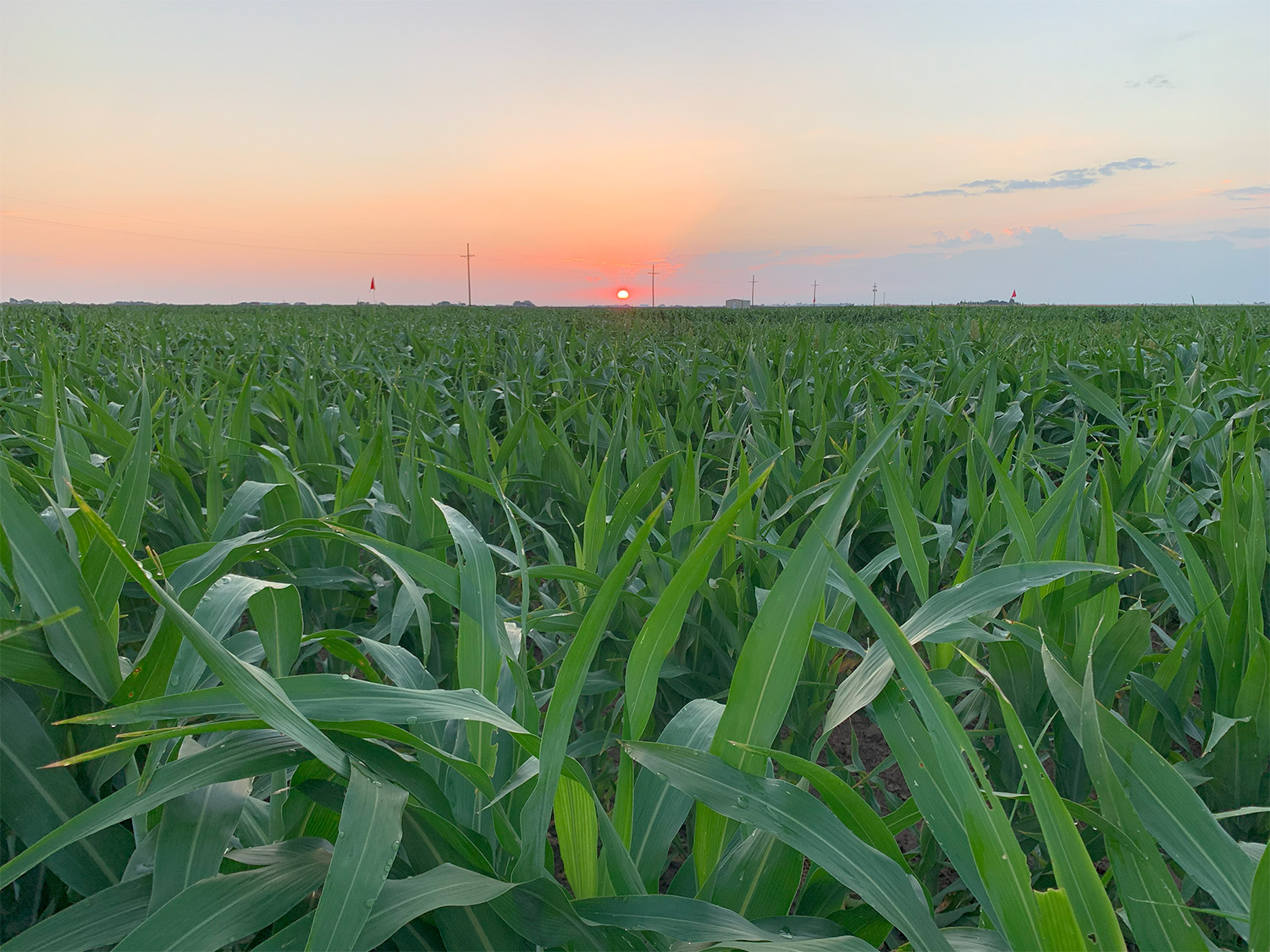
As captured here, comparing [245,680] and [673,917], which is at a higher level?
[245,680]

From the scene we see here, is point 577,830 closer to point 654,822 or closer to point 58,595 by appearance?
Result: point 654,822

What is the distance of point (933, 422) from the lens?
2377 millimetres

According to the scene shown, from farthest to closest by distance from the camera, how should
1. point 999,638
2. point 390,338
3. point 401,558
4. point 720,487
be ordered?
1. point 390,338
2. point 720,487
3. point 999,638
4. point 401,558

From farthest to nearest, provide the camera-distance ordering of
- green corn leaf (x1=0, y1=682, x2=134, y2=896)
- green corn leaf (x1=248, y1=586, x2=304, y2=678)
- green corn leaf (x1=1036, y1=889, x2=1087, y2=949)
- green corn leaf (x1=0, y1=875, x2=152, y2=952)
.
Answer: green corn leaf (x1=248, y1=586, x2=304, y2=678)
green corn leaf (x1=0, y1=682, x2=134, y2=896)
green corn leaf (x1=0, y1=875, x2=152, y2=952)
green corn leaf (x1=1036, y1=889, x2=1087, y2=949)

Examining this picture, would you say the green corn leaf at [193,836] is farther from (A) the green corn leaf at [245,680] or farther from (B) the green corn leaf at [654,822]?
(B) the green corn leaf at [654,822]

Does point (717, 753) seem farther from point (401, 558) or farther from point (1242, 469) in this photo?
point (1242, 469)

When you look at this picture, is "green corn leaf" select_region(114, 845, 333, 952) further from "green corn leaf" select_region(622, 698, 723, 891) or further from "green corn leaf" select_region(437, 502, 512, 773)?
"green corn leaf" select_region(622, 698, 723, 891)

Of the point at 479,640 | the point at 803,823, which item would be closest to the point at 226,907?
the point at 479,640

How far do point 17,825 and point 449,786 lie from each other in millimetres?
363

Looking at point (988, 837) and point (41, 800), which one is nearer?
point (988, 837)

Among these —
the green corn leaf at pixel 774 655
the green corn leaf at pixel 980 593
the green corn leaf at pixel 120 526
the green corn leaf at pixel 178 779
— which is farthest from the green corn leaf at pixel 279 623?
the green corn leaf at pixel 980 593

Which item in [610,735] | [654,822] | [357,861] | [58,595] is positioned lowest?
[610,735]

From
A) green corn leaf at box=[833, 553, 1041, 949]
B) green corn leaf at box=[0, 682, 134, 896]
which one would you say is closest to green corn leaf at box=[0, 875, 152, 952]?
green corn leaf at box=[0, 682, 134, 896]

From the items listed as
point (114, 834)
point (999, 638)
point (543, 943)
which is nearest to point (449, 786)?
point (543, 943)
